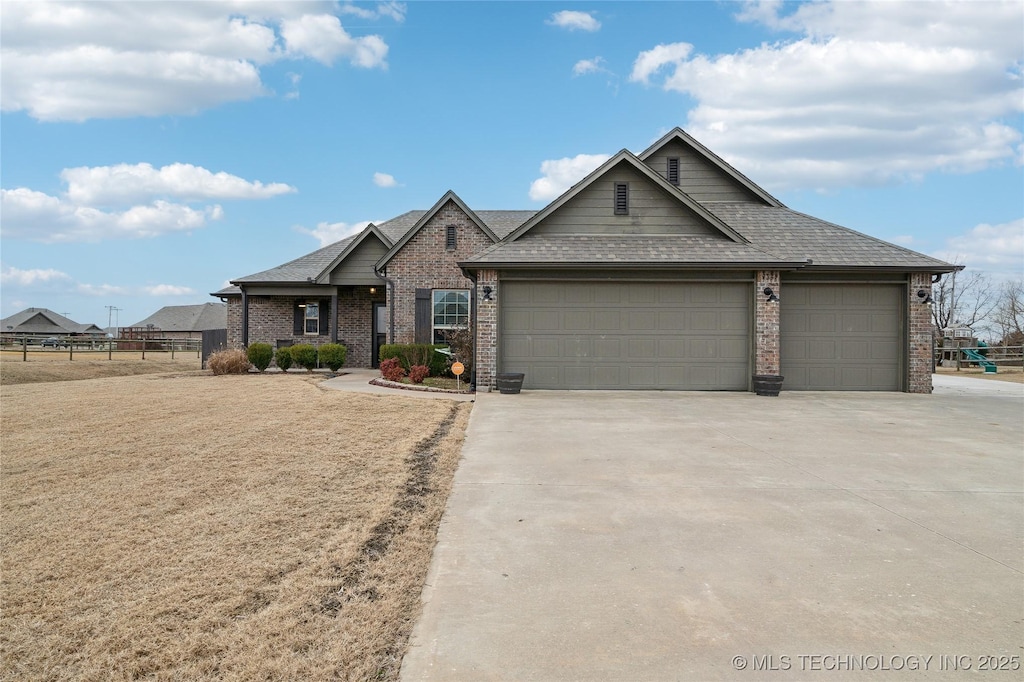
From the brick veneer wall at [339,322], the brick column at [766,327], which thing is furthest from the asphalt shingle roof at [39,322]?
the brick column at [766,327]

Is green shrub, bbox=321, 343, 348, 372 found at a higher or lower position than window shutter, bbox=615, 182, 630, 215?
lower

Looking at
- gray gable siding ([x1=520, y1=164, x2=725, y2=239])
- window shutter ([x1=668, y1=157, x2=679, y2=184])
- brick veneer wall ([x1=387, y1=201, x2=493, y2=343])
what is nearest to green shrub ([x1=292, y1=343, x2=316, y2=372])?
brick veneer wall ([x1=387, y1=201, x2=493, y2=343])

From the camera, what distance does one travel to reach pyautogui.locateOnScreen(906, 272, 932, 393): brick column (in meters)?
14.1

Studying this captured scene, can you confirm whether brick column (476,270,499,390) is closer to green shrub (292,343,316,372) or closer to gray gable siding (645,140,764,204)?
gray gable siding (645,140,764,204)

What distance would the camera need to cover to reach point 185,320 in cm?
6725

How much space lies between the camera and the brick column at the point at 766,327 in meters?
13.7

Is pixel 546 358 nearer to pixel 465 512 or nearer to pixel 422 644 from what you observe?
pixel 465 512

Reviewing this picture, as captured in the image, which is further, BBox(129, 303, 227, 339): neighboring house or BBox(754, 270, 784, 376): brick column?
BBox(129, 303, 227, 339): neighboring house

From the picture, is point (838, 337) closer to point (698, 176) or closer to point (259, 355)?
point (698, 176)

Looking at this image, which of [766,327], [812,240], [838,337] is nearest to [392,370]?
[766,327]

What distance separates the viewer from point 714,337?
14.0 metres

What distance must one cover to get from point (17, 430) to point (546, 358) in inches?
386

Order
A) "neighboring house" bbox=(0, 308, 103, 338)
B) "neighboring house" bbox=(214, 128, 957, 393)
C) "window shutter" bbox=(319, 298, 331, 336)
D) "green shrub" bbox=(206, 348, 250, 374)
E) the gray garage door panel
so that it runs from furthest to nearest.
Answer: "neighboring house" bbox=(0, 308, 103, 338)
"window shutter" bbox=(319, 298, 331, 336)
"green shrub" bbox=(206, 348, 250, 374)
the gray garage door panel
"neighboring house" bbox=(214, 128, 957, 393)

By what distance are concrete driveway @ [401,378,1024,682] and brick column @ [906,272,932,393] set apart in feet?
21.9
